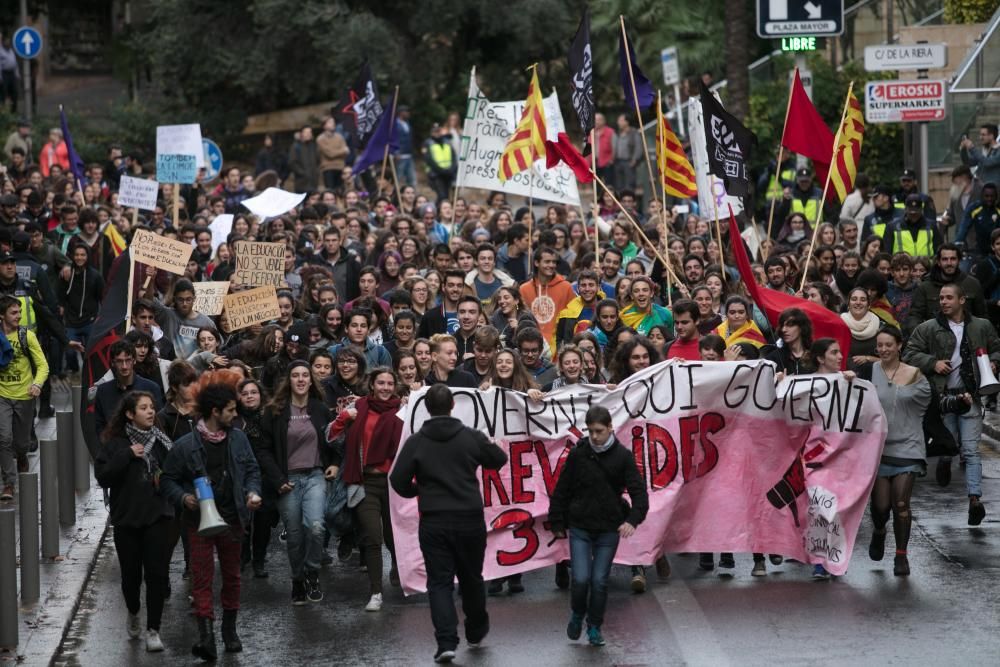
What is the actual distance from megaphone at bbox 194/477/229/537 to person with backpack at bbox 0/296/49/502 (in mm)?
4792

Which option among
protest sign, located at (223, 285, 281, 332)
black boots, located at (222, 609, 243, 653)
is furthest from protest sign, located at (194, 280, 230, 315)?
black boots, located at (222, 609, 243, 653)

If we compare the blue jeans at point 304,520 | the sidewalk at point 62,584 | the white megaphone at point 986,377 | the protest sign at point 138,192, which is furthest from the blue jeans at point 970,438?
the protest sign at point 138,192

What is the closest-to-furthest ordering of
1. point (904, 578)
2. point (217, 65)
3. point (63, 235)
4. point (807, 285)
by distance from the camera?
point (904, 578) → point (807, 285) → point (63, 235) → point (217, 65)

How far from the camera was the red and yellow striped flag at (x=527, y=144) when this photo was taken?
19594mm

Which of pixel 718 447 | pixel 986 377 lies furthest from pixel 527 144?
pixel 718 447

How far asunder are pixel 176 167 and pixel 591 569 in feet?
38.1

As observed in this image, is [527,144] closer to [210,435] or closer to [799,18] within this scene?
[799,18]

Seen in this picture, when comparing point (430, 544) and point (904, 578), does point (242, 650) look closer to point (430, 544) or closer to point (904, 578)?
point (430, 544)

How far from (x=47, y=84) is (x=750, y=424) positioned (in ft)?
103

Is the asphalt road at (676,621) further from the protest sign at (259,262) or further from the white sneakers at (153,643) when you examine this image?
the protest sign at (259,262)

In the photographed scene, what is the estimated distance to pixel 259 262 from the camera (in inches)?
663

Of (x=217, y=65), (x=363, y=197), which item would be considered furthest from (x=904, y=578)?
(x=217, y=65)

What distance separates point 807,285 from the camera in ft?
52.9

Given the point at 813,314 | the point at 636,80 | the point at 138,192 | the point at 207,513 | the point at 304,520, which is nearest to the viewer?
the point at 207,513
